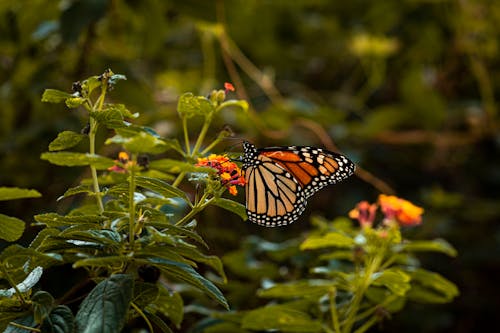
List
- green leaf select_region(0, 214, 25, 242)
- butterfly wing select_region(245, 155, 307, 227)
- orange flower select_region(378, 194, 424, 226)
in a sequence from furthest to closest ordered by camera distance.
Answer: butterfly wing select_region(245, 155, 307, 227) < orange flower select_region(378, 194, 424, 226) < green leaf select_region(0, 214, 25, 242)

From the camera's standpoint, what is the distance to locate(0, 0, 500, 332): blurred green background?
185 centimetres

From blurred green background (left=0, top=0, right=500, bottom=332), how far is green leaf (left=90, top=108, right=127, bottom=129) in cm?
84

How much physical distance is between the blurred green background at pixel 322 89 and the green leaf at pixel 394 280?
2.50 ft

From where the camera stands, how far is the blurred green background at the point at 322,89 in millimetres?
1849

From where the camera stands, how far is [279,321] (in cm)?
113

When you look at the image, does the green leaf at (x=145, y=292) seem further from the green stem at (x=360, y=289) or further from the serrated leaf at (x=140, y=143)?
the green stem at (x=360, y=289)

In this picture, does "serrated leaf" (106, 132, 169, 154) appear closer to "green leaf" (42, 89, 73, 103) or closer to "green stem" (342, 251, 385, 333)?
"green leaf" (42, 89, 73, 103)

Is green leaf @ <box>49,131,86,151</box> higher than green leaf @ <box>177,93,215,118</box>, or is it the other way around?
green leaf @ <box>177,93,215,118</box>

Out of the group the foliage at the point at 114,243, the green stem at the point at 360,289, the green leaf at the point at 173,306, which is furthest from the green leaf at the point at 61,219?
the green stem at the point at 360,289

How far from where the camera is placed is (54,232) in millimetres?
848

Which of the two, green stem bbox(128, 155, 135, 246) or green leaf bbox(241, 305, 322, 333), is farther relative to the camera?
green leaf bbox(241, 305, 322, 333)

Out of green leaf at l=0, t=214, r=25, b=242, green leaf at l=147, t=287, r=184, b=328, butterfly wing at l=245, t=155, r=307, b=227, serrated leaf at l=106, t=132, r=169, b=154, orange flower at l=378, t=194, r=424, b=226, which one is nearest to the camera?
serrated leaf at l=106, t=132, r=169, b=154

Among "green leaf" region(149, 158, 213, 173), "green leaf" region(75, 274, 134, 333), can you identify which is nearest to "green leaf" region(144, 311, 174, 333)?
"green leaf" region(75, 274, 134, 333)

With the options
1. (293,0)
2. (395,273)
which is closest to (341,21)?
(293,0)
